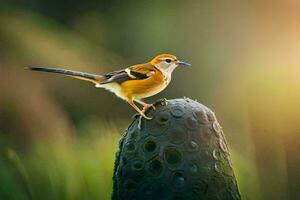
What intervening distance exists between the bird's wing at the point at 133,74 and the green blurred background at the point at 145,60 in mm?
627

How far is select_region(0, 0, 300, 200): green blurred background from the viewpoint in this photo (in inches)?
80.5

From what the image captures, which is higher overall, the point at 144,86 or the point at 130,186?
the point at 144,86

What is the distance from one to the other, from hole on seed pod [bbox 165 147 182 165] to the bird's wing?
0.19m

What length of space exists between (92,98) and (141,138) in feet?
4.13

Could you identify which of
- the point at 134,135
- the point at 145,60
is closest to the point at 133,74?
the point at 134,135

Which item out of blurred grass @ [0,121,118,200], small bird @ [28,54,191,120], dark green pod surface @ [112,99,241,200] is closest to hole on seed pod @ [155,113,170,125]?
dark green pod surface @ [112,99,241,200]

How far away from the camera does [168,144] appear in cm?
105

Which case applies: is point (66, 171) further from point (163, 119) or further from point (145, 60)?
point (163, 119)

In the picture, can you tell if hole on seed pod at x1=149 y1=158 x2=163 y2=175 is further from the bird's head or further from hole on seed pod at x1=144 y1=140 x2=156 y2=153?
the bird's head

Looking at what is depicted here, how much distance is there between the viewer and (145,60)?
230cm

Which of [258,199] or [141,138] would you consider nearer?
[141,138]

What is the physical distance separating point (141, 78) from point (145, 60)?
1094 millimetres

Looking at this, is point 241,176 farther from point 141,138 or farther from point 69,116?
point 141,138

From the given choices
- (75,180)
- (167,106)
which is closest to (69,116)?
(75,180)
